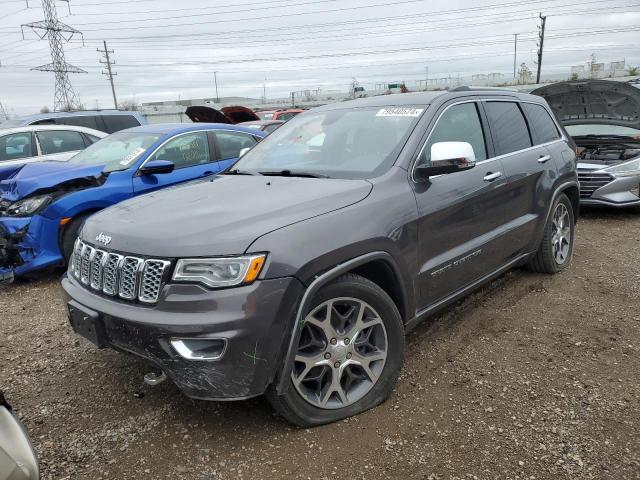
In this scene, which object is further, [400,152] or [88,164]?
[88,164]

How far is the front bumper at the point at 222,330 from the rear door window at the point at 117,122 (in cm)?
864

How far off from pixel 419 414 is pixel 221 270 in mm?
1394

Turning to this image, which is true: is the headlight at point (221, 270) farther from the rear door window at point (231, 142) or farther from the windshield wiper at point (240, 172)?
the rear door window at point (231, 142)

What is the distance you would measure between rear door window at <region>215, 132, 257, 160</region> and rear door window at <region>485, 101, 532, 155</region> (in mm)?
3294

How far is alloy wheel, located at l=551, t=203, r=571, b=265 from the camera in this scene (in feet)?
16.0

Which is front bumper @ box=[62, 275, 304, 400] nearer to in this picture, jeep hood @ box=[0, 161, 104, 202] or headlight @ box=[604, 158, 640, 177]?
jeep hood @ box=[0, 161, 104, 202]

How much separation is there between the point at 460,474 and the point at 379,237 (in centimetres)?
122

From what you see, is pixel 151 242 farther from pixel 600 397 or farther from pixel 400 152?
pixel 600 397

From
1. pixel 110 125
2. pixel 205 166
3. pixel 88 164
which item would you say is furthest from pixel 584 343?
pixel 110 125

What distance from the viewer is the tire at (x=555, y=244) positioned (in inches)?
185

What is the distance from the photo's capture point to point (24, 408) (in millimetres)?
3076

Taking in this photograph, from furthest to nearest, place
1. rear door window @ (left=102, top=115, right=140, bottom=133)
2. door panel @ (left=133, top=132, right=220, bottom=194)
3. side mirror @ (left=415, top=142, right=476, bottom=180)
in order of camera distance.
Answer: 1. rear door window @ (left=102, top=115, right=140, bottom=133)
2. door panel @ (left=133, top=132, right=220, bottom=194)
3. side mirror @ (left=415, top=142, right=476, bottom=180)

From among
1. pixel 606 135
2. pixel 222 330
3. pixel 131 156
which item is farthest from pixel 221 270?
pixel 606 135

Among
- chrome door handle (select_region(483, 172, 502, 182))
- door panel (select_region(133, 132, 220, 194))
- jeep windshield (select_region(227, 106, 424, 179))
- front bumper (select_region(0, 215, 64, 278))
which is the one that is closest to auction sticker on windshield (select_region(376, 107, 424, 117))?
jeep windshield (select_region(227, 106, 424, 179))
